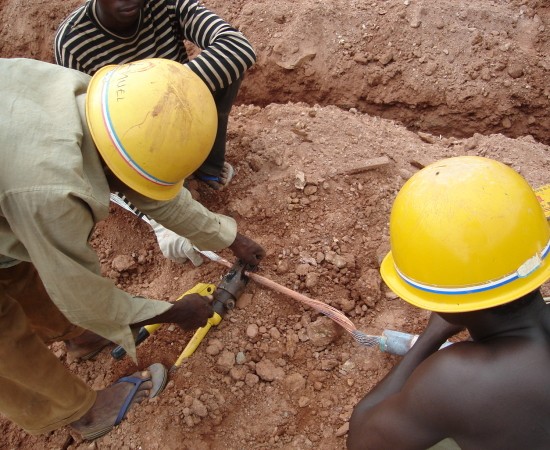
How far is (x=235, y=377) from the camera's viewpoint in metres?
2.42

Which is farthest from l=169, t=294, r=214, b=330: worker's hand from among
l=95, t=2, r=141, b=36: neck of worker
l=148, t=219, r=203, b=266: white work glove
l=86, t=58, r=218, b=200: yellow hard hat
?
l=95, t=2, r=141, b=36: neck of worker

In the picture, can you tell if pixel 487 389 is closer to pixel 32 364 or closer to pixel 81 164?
pixel 81 164

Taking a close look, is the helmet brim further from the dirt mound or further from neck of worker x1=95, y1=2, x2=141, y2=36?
neck of worker x1=95, y1=2, x2=141, y2=36

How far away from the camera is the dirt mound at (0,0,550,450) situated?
7.78ft

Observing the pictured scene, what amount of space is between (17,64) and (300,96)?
272cm

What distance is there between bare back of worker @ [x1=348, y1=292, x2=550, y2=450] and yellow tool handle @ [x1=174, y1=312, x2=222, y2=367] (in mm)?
1150

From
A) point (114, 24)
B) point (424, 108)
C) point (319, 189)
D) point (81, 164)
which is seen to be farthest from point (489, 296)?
point (424, 108)

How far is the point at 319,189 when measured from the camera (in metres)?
2.87

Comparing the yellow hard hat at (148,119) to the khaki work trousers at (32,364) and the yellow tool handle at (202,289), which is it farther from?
the yellow tool handle at (202,289)

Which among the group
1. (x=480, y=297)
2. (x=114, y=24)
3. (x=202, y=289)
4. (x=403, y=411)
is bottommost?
(x=202, y=289)

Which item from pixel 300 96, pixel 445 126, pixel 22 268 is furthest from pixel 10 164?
pixel 445 126

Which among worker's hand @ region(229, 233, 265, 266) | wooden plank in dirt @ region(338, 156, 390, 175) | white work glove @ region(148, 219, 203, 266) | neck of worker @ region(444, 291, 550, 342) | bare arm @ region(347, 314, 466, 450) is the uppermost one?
neck of worker @ region(444, 291, 550, 342)

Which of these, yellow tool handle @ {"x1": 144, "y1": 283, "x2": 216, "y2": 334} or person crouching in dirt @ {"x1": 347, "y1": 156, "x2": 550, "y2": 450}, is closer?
person crouching in dirt @ {"x1": 347, "y1": 156, "x2": 550, "y2": 450}

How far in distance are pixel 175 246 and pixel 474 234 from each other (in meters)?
1.72
